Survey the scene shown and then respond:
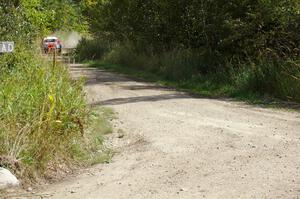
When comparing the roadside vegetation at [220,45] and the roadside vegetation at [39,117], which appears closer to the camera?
the roadside vegetation at [39,117]

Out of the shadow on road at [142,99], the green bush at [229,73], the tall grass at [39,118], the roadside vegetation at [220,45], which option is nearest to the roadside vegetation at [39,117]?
the tall grass at [39,118]

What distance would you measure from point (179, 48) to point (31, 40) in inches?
420

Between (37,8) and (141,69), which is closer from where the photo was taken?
(37,8)

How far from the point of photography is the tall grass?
666 centimetres

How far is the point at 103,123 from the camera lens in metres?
9.89

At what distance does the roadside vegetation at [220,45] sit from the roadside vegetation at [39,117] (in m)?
5.34

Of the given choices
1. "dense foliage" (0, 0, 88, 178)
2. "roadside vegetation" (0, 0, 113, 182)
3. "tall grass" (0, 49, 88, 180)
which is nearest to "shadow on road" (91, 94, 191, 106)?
"roadside vegetation" (0, 0, 113, 182)

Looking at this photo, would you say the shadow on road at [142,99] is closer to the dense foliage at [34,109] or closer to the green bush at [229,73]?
the green bush at [229,73]

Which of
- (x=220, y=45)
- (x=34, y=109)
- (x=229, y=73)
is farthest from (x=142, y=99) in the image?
(x=34, y=109)

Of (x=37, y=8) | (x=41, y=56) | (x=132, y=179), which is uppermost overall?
(x=37, y=8)

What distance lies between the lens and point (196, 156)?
294 inches

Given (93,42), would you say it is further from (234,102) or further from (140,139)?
(140,139)

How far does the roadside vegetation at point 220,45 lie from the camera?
1501 cm

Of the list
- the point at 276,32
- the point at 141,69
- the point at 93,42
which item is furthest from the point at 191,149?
the point at 93,42
